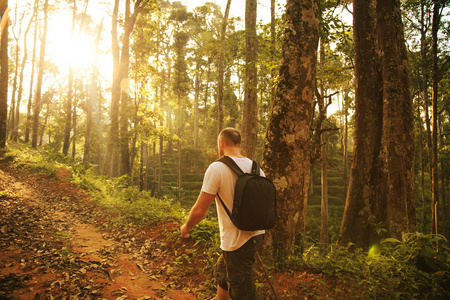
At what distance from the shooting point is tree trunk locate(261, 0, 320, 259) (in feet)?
11.9

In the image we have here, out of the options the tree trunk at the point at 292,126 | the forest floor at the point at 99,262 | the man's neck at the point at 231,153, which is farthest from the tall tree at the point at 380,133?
the man's neck at the point at 231,153

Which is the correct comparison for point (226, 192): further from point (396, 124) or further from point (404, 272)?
point (396, 124)

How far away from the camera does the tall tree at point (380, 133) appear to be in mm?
4328

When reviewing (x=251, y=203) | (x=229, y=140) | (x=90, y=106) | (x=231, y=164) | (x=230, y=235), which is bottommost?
(x=230, y=235)

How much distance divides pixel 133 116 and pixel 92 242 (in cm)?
792

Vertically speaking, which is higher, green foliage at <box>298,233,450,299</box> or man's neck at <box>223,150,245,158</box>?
man's neck at <box>223,150,245,158</box>

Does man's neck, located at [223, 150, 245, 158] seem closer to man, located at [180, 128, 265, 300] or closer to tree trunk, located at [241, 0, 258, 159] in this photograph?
man, located at [180, 128, 265, 300]

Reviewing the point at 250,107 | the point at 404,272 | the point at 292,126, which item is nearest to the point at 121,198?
the point at 250,107

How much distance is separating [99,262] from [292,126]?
399 centimetres

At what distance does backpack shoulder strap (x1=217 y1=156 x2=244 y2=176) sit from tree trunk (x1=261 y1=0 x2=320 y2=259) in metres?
1.45

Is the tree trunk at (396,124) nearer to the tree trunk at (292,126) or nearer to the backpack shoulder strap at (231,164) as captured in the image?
the tree trunk at (292,126)

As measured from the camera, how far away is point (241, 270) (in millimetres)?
2332

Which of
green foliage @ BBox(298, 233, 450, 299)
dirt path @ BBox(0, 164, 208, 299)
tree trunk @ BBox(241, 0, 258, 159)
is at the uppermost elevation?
tree trunk @ BBox(241, 0, 258, 159)

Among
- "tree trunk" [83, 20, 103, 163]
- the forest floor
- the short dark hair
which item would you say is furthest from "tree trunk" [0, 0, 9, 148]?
the short dark hair
